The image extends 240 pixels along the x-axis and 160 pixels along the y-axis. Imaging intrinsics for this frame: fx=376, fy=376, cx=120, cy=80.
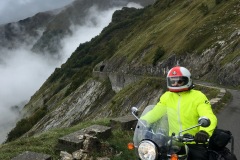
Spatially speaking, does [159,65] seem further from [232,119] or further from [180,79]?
[180,79]

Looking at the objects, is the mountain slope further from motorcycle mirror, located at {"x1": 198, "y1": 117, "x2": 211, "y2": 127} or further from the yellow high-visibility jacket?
motorcycle mirror, located at {"x1": 198, "y1": 117, "x2": 211, "y2": 127}

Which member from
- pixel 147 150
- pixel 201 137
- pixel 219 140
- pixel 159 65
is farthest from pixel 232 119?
pixel 159 65

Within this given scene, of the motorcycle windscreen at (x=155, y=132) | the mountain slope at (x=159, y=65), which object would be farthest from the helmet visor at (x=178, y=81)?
the mountain slope at (x=159, y=65)

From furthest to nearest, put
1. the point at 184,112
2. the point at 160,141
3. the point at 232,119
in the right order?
1. the point at 232,119
2. the point at 184,112
3. the point at 160,141

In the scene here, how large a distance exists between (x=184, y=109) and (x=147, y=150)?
120 centimetres

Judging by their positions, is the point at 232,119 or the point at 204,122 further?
the point at 232,119

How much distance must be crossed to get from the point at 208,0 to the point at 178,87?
7548 centimetres

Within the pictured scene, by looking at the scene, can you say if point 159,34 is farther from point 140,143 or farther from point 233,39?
point 140,143

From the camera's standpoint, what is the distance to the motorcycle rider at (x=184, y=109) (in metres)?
6.18

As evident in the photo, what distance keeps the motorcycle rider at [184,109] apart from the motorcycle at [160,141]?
5.8 inches

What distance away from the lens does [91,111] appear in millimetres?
60438

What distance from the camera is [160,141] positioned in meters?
5.86

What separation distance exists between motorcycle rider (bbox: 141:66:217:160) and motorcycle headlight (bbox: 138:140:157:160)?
1.88 ft

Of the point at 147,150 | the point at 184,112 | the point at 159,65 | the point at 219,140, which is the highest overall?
the point at 159,65
